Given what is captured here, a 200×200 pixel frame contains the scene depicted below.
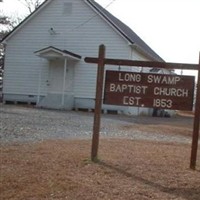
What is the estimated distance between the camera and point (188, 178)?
26.3ft

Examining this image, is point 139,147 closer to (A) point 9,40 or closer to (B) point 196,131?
(B) point 196,131

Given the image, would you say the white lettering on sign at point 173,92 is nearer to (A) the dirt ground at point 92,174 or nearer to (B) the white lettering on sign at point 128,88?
(B) the white lettering on sign at point 128,88

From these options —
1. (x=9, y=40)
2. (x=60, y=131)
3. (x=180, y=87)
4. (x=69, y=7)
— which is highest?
(x=69, y=7)

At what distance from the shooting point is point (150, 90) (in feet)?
30.3

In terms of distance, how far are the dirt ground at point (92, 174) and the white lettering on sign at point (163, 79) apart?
4.88 feet

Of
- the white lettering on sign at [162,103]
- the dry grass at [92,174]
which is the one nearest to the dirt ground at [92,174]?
the dry grass at [92,174]

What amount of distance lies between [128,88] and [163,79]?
67cm

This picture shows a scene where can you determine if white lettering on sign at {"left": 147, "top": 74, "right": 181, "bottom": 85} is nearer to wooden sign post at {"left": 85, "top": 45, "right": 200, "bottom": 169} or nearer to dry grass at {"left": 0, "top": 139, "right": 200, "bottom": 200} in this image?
wooden sign post at {"left": 85, "top": 45, "right": 200, "bottom": 169}

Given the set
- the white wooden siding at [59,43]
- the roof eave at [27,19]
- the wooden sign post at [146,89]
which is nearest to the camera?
the wooden sign post at [146,89]

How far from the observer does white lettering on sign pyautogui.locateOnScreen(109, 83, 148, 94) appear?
365 inches

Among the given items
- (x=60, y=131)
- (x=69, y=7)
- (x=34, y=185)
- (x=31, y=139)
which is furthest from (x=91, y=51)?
(x=34, y=185)

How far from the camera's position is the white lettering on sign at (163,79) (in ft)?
29.9

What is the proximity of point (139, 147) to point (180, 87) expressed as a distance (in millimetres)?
2876

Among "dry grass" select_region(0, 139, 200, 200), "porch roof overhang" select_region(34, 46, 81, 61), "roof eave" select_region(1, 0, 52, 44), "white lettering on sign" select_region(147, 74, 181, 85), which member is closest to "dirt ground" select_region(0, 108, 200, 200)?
"dry grass" select_region(0, 139, 200, 200)
